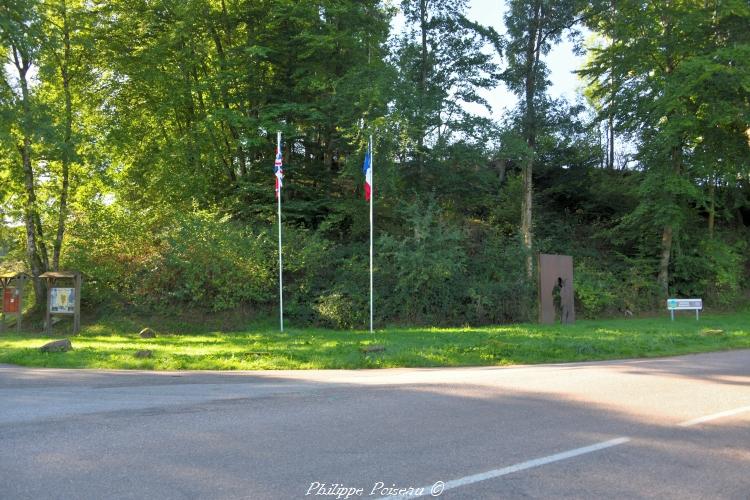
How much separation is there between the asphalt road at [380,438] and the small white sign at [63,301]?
12.1 metres

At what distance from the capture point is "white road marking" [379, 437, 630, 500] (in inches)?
187

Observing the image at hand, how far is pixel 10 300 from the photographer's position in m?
24.0

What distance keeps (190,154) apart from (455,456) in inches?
1058

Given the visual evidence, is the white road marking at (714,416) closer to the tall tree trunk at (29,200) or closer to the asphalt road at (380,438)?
the asphalt road at (380,438)

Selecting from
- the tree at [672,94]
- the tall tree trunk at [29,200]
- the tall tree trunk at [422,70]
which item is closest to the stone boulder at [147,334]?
the tall tree trunk at [29,200]

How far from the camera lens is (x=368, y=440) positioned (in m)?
6.12

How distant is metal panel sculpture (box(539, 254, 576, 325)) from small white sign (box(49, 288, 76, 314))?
1759 centimetres

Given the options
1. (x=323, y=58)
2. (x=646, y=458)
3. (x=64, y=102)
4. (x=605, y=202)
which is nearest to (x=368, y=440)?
(x=646, y=458)

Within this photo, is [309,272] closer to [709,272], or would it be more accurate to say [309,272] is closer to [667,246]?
[667,246]

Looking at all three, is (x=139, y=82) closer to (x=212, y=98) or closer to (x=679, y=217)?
(x=212, y=98)

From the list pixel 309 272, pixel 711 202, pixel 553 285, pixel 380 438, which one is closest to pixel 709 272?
pixel 711 202

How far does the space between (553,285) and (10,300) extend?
22.2m

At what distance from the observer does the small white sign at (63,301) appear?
70.3 ft

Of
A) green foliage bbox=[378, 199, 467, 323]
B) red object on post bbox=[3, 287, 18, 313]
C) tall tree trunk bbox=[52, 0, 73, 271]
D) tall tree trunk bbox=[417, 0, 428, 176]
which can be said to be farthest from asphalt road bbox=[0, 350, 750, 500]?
tall tree trunk bbox=[417, 0, 428, 176]
